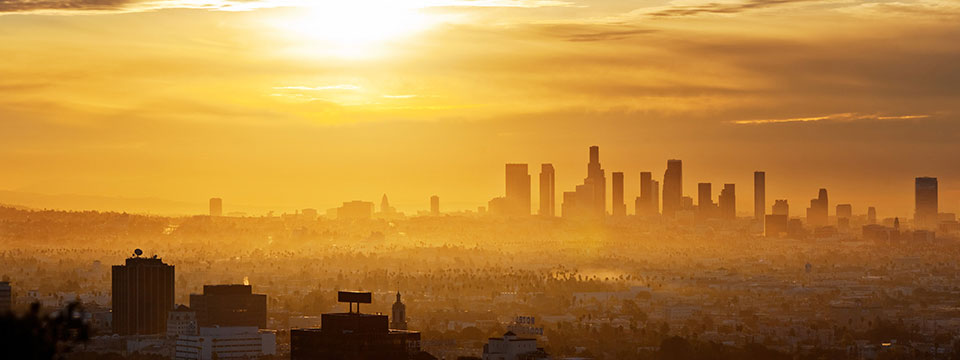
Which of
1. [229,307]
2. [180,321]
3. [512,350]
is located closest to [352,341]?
[512,350]

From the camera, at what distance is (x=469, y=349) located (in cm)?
15025

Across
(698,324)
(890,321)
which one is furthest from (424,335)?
(890,321)

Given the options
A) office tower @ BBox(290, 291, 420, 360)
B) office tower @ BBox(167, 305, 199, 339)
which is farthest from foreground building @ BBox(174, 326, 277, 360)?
office tower @ BBox(290, 291, 420, 360)

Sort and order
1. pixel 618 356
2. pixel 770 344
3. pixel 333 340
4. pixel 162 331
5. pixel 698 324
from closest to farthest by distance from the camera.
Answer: pixel 333 340, pixel 618 356, pixel 770 344, pixel 162 331, pixel 698 324

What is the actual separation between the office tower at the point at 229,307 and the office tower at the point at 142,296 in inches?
126

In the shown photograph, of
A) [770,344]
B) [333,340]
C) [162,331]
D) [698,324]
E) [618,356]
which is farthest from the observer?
[698,324]

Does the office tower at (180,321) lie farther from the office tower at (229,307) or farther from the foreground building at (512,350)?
the foreground building at (512,350)

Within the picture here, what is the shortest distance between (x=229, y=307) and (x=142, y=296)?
889cm

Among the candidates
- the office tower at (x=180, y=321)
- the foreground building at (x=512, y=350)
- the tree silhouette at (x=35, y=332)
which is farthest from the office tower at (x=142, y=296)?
the tree silhouette at (x=35, y=332)

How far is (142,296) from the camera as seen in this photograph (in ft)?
601

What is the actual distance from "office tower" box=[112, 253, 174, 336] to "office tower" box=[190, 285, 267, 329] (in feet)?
10.5

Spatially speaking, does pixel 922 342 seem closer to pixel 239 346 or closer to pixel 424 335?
pixel 424 335

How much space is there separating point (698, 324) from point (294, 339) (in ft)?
275

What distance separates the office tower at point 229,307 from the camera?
582 ft
